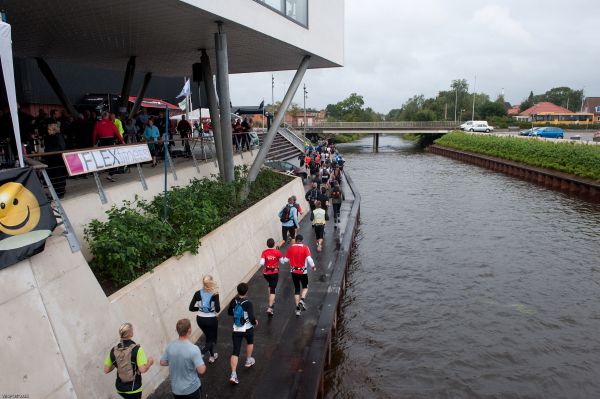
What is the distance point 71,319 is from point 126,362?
3.81 feet

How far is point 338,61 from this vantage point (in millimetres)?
19375

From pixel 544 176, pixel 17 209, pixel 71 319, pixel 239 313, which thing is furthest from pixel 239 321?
pixel 544 176

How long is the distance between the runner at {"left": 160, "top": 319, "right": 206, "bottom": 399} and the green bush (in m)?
2.28

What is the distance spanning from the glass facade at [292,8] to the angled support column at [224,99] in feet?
5.56

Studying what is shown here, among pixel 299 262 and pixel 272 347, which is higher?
pixel 299 262

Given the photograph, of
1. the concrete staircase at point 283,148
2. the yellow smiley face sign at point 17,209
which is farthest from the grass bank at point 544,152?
the yellow smiley face sign at point 17,209

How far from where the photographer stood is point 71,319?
5.65 metres

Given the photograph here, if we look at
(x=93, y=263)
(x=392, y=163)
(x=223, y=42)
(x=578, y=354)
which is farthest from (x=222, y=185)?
(x=392, y=163)

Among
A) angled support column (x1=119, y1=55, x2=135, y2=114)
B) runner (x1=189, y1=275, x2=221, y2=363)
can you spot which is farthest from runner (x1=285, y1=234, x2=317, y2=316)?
angled support column (x1=119, y1=55, x2=135, y2=114)

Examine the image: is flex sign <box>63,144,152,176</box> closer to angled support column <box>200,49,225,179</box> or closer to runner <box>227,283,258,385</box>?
runner <box>227,283,258,385</box>

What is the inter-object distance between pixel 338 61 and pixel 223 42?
27.4ft

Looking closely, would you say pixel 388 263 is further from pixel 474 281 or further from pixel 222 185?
pixel 222 185

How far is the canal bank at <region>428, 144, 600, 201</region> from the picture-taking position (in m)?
27.9

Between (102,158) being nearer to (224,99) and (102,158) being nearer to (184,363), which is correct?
(224,99)
